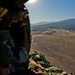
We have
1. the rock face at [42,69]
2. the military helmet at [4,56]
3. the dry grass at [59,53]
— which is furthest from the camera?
the dry grass at [59,53]

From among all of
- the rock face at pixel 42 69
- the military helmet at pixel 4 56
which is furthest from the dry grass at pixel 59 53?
the military helmet at pixel 4 56

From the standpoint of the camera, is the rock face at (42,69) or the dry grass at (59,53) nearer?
the rock face at (42,69)


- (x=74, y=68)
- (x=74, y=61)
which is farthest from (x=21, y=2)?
(x=74, y=61)

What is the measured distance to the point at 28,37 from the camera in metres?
6.77

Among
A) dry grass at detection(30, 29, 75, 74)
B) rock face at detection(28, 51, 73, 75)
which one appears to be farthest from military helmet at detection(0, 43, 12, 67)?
dry grass at detection(30, 29, 75, 74)

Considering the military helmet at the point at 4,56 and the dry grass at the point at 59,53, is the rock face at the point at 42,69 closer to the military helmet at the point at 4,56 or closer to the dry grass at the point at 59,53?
the military helmet at the point at 4,56

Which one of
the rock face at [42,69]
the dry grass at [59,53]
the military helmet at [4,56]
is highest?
the military helmet at [4,56]

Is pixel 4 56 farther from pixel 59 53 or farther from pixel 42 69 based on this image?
pixel 59 53

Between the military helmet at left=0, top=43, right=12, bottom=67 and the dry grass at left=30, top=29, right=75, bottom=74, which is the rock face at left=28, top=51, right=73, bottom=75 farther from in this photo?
the dry grass at left=30, top=29, right=75, bottom=74

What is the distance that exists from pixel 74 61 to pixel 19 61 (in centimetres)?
2865

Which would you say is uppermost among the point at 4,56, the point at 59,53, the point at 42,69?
the point at 4,56

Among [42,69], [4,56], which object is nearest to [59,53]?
[42,69]

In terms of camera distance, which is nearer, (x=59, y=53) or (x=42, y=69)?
(x=42, y=69)

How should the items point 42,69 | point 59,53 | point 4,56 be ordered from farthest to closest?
point 59,53
point 42,69
point 4,56
